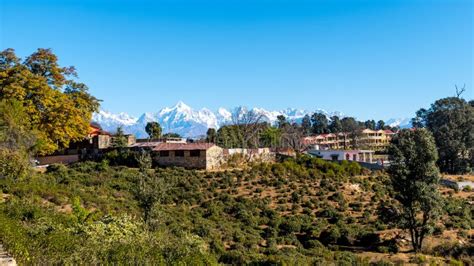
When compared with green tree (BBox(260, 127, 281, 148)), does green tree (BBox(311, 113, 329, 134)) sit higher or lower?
higher

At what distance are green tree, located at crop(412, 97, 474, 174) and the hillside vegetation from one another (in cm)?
2306

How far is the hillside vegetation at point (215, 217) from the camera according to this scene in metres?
11.5

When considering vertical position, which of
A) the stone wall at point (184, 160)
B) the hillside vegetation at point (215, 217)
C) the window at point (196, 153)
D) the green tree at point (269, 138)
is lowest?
the hillside vegetation at point (215, 217)

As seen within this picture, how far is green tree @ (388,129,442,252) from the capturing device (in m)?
25.6

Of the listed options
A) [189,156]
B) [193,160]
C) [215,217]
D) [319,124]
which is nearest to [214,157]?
[193,160]

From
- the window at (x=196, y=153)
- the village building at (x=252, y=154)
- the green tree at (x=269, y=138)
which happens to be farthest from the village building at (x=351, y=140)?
the window at (x=196, y=153)

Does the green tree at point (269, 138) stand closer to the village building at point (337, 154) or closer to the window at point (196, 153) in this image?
the village building at point (337, 154)

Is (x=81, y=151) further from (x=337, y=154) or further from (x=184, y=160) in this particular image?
(x=337, y=154)

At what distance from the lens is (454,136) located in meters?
64.2

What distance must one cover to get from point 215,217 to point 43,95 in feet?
62.6

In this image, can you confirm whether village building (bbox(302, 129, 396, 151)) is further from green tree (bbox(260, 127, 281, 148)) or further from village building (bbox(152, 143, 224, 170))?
village building (bbox(152, 143, 224, 170))

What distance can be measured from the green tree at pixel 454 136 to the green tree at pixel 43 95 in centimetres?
5131

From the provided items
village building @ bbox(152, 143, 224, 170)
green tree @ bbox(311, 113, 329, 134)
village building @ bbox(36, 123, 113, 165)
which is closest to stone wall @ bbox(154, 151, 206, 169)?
village building @ bbox(152, 143, 224, 170)

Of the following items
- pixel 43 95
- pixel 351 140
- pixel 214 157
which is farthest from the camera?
pixel 351 140
